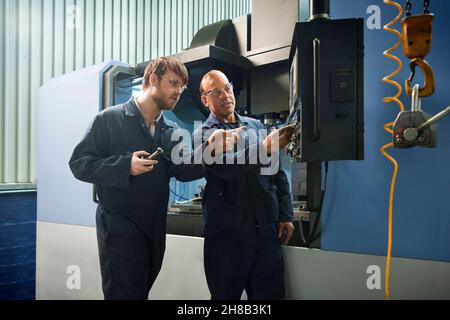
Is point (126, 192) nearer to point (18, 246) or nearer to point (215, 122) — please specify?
point (215, 122)

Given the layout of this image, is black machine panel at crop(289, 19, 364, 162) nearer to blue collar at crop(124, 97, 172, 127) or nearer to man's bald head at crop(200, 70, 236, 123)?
man's bald head at crop(200, 70, 236, 123)

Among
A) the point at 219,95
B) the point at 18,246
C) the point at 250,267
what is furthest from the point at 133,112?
the point at 18,246

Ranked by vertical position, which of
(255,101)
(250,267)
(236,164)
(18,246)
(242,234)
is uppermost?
(255,101)

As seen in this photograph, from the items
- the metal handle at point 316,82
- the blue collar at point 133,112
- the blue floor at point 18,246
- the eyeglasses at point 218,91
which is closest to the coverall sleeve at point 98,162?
the blue collar at point 133,112

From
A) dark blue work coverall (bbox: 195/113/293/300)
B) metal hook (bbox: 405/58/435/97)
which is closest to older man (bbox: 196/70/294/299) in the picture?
dark blue work coverall (bbox: 195/113/293/300)

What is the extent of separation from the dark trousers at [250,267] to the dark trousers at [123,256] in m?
0.28

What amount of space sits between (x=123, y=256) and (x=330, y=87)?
975 mm

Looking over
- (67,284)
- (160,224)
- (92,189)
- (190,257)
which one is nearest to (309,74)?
(160,224)

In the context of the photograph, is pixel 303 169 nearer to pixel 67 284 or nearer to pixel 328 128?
pixel 328 128

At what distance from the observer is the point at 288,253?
136cm

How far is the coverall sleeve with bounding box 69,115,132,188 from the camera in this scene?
4.41 feet

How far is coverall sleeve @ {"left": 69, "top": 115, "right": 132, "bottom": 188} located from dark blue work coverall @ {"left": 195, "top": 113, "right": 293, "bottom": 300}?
34cm

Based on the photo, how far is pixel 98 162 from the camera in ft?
4.50

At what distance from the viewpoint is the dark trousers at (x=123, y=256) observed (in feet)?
4.44
